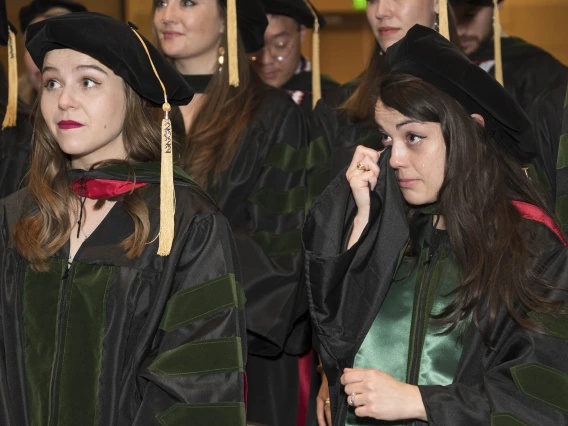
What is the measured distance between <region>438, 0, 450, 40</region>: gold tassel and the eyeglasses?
1.60 meters

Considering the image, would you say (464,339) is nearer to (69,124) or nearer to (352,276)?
(352,276)

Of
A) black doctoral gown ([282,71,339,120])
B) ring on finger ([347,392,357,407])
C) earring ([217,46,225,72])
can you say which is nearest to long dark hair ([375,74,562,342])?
ring on finger ([347,392,357,407])

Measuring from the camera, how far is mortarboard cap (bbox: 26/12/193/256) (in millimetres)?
3199

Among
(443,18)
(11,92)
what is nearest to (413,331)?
(443,18)

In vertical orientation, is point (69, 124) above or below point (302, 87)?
below

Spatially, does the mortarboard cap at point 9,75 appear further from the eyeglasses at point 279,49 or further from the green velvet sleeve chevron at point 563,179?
the green velvet sleeve chevron at point 563,179

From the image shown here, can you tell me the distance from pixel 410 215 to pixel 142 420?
1.07 meters

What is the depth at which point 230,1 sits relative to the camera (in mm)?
4453

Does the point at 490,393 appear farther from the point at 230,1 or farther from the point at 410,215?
the point at 230,1

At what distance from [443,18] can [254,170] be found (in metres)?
0.98

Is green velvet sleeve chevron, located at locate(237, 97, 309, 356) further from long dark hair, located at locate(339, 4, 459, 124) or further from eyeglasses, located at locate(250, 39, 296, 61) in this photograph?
eyeglasses, located at locate(250, 39, 296, 61)

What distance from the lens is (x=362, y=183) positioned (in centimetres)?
319

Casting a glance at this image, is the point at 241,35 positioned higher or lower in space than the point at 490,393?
higher

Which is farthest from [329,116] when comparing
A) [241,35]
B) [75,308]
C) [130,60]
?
Result: [75,308]
